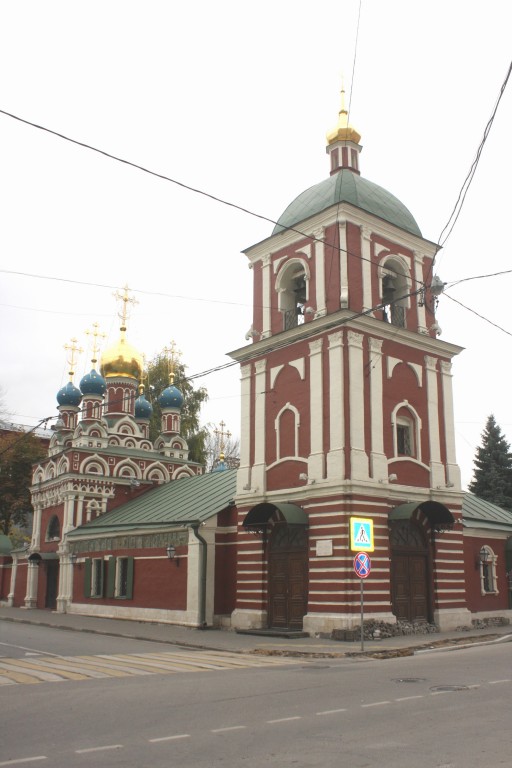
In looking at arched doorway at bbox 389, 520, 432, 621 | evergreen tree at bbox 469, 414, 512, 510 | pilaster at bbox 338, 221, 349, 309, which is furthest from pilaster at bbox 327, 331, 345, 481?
evergreen tree at bbox 469, 414, 512, 510

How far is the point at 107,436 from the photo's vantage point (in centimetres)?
3603

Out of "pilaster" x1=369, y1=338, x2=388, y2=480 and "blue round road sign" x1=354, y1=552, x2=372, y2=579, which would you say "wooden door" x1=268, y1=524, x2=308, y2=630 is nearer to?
"pilaster" x1=369, y1=338, x2=388, y2=480

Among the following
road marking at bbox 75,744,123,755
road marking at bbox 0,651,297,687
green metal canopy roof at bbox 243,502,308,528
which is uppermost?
green metal canopy roof at bbox 243,502,308,528

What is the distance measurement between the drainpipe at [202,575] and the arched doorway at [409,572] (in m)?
5.98

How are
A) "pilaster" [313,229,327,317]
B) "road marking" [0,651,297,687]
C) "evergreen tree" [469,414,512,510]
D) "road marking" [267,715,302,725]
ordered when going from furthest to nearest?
"evergreen tree" [469,414,512,510] → "pilaster" [313,229,327,317] → "road marking" [0,651,297,687] → "road marking" [267,715,302,725]

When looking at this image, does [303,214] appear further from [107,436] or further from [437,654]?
[107,436]

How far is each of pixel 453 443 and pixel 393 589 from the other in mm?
5268

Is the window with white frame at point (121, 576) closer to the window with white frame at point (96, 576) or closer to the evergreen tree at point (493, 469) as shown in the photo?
the window with white frame at point (96, 576)

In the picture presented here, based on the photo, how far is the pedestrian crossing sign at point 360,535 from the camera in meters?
17.9

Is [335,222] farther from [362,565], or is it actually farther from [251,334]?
[362,565]

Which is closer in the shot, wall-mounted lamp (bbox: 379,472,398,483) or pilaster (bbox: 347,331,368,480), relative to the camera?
pilaster (bbox: 347,331,368,480)

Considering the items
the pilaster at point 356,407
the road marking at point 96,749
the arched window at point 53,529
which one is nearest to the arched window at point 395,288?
the pilaster at point 356,407

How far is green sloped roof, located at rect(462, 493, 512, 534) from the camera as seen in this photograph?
26.2 m

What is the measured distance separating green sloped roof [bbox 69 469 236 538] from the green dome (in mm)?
9460
